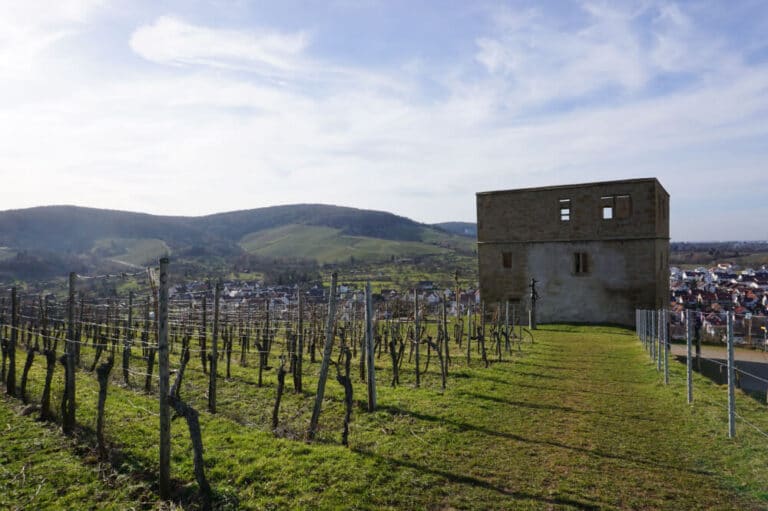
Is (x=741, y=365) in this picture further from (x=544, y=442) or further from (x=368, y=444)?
(x=368, y=444)

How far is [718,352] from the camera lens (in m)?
23.0

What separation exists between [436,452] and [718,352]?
22.5m

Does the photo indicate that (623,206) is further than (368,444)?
Yes

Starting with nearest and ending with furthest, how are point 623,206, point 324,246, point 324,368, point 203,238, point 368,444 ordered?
point 368,444, point 324,368, point 623,206, point 324,246, point 203,238

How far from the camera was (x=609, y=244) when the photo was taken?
28.8 m

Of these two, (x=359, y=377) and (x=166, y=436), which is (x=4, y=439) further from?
(x=359, y=377)

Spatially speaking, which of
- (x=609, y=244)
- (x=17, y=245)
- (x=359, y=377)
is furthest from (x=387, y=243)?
(x=359, y=377)

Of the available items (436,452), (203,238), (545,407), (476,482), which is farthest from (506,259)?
(203,238)

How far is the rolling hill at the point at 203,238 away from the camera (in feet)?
276

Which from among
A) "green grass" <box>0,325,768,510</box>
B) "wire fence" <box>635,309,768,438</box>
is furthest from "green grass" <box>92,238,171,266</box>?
"green grass" <box>0,325,768,510</box>

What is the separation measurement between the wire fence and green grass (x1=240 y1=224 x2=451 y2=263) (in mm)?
93049

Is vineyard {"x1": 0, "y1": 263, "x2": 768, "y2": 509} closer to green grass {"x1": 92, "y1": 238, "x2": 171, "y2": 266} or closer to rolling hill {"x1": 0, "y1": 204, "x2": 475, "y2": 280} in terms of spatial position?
rolling hill {"x1": 0, "y1": 204, "x2": 475, "y2": 280}

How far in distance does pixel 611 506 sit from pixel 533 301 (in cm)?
2307

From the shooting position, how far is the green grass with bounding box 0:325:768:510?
18.8 ft
